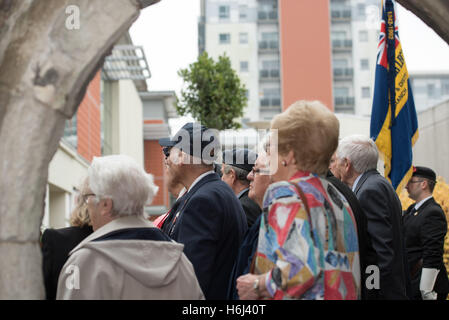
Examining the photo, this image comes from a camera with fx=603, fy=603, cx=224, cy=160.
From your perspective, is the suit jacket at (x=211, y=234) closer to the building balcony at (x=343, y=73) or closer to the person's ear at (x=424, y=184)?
the person's ear at (x=424, y=184)

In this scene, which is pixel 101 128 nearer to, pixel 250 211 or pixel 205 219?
pixel 250 211

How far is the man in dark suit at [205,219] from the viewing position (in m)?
3.24

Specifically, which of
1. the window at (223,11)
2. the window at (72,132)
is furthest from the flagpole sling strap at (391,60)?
the window at (223,11)

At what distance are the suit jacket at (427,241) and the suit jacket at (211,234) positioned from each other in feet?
8.92

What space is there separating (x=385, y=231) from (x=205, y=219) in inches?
50.5

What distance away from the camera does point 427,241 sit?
5570 mm

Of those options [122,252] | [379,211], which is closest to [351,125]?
[379,211]

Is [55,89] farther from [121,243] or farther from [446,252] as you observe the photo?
[446,252]

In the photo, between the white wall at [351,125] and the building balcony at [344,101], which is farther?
the building balcony at [344,101]

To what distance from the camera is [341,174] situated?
4.31 metres

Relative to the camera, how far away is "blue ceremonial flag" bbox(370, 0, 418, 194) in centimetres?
505

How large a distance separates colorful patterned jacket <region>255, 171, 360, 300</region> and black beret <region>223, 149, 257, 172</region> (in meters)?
2.18

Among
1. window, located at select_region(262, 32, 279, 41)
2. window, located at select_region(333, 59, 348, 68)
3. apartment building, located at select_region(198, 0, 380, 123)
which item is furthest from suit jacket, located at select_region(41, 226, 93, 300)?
window, located at select_region(333, 59, 348, 68)

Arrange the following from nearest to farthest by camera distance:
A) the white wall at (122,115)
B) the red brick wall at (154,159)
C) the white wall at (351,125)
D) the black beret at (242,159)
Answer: the black beret at (242,159), the white wall at (351,125), the white wall at (122,115), the red brick wall at (154,159)
